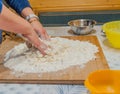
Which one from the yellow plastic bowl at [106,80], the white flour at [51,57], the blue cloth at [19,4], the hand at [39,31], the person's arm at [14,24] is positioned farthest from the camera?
the blue cloth at [19,4]

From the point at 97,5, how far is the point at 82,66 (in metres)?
1.26

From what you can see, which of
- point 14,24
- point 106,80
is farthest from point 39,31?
point 106,80

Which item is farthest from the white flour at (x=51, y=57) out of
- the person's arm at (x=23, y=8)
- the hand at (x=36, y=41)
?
the person's arm at (x=23, y=8)

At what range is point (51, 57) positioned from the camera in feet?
3.35

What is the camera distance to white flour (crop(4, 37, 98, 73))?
3.13 ft

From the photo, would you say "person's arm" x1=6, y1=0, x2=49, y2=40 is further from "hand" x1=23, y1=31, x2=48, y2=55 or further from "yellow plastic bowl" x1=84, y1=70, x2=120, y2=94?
"yellow plastic bowl" x1=84, y1=70, x2=120, y2=94

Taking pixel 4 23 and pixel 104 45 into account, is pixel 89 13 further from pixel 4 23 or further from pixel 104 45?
pixel 4 23

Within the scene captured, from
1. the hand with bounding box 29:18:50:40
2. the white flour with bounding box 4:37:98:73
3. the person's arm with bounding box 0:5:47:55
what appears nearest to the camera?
the person's arm with bounding box 0:5:47:55

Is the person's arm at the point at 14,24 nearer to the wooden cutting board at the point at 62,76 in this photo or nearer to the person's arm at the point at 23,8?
the wooden cutting board at the point at 62,76

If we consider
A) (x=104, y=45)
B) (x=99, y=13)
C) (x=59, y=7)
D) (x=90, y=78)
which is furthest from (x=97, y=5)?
(x=90, y=78)

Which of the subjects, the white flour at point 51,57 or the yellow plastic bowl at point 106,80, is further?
the white flour at point 51,57

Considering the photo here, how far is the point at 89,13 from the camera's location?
208cm

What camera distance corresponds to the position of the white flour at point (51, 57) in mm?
954

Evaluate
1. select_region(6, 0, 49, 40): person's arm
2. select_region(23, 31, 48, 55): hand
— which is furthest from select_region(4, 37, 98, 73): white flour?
select_region(6, 0, 49, 40): person's arm
